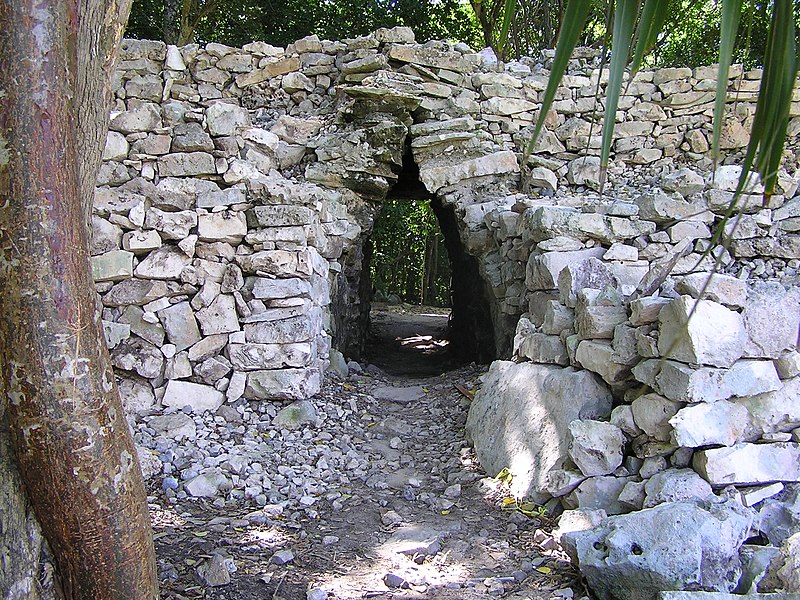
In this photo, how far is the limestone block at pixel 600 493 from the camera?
2.91 m

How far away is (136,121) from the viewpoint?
4.42 meters

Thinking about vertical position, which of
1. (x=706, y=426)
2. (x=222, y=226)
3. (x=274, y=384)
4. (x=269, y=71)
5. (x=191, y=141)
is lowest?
(x=274, y=384)

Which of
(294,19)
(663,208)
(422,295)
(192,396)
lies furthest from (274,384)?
(422,295)

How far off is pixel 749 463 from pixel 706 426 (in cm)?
25

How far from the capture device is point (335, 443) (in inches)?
160

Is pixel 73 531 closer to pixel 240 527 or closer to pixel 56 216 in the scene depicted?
pixel 56 216

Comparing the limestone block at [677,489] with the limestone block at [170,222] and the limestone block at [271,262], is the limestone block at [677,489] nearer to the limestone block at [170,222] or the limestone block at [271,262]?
the limestone block at [271,262]

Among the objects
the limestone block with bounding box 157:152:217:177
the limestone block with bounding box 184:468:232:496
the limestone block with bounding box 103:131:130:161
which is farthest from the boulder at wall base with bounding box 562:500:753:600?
the limestone block with bounding box 103:131:130:161

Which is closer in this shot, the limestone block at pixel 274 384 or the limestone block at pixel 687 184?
the limestone block at pixel 274 384

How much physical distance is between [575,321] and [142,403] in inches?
113

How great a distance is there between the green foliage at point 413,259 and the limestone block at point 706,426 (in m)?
11.2

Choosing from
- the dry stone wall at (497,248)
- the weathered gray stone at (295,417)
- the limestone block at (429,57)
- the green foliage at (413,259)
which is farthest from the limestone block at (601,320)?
the green foliage at (413,259)

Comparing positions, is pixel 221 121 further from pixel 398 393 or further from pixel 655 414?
pixel 655 414

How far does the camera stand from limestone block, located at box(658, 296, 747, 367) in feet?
9.23
